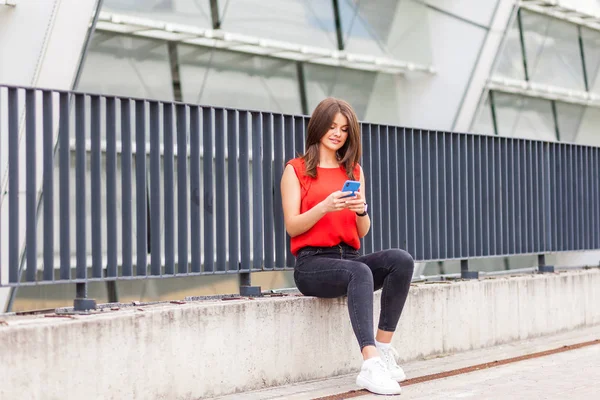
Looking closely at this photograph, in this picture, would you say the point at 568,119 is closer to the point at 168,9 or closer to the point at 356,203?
the point at 168,9

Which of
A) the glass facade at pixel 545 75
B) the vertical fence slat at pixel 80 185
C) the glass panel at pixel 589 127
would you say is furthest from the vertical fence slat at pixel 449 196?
the glass panel at pixel 589 127

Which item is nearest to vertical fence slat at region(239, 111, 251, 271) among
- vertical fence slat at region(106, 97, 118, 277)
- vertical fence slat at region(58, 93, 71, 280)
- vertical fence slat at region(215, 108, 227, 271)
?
vertical fence slat at region(215, 108, 227, 271)

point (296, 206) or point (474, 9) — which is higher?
point (474, 9)

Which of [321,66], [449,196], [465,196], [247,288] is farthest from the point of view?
[321,66]

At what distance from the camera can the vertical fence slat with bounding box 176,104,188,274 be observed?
5.54 m

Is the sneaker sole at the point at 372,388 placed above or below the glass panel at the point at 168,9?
below

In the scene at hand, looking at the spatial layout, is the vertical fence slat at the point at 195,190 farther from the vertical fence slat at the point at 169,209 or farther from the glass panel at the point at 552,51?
the glass panel at the point at 552,51

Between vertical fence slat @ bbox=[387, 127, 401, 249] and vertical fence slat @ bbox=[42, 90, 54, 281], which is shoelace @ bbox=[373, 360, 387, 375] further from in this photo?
vertical fence slat @ bbox=[387, 127, 401, 249]

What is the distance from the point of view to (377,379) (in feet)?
17.0

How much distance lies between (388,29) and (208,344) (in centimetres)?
1052

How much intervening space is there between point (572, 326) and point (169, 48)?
5.82 m

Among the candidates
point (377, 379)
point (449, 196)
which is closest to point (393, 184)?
point (449, 196)

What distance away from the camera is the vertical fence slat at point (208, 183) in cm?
568

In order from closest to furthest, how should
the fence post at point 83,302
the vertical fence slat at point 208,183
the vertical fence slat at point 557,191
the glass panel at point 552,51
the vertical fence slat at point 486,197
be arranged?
the fence post at point 83,302 → the vertical fence slat at point 208,183 → the vertical fence slat at point 486,197 → the vertical fence slat at point 557,191 → the glass panel at point 552,51
